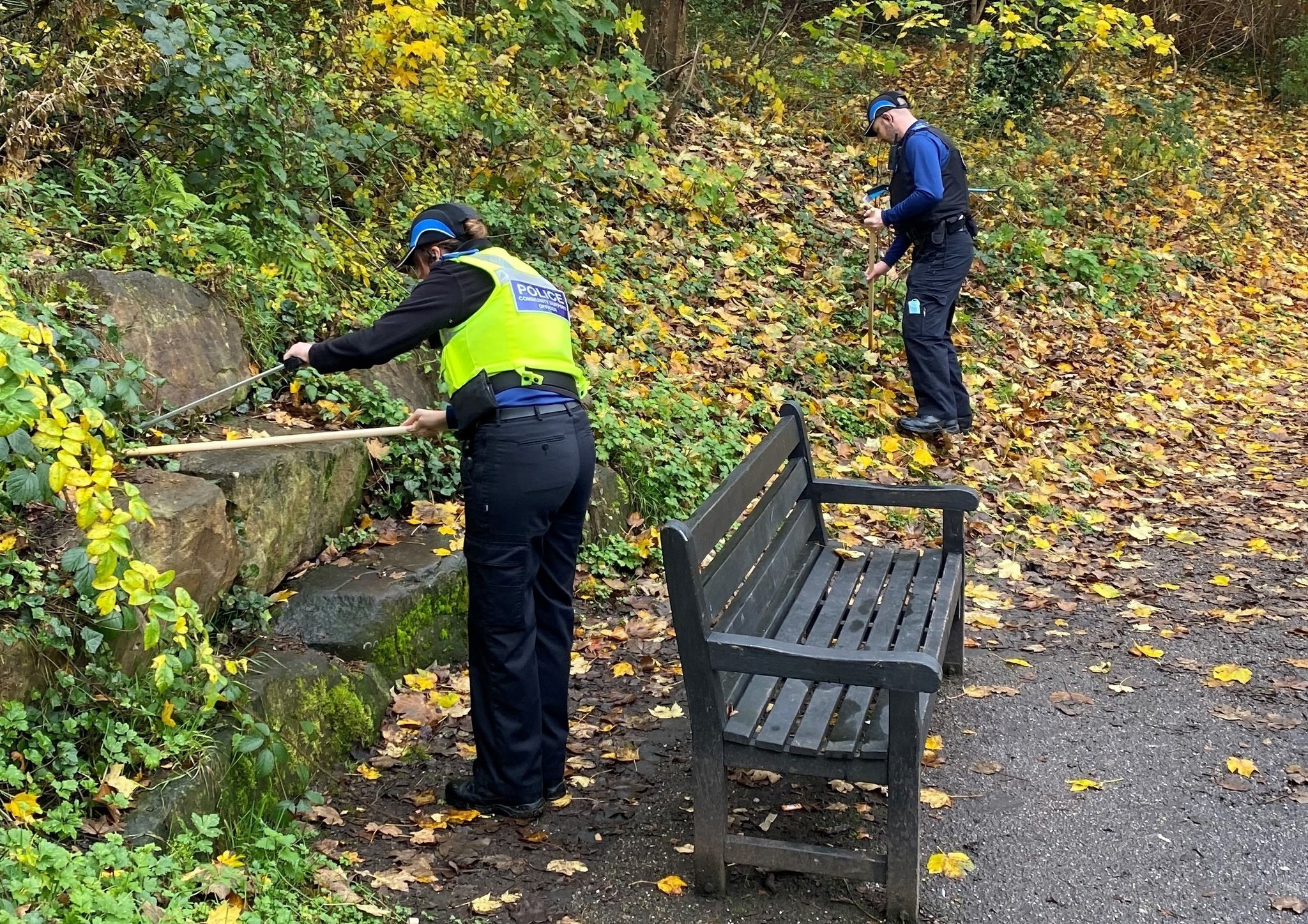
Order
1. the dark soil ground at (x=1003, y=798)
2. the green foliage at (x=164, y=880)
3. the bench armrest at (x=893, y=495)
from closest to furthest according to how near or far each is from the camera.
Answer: the green foliage at (x=164, y=880) < the dark soil ground at (x=1003, y=798) < the bench armrest at (x=893, y=495)

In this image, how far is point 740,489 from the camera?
3902 millimetres

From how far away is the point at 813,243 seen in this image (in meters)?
9.84

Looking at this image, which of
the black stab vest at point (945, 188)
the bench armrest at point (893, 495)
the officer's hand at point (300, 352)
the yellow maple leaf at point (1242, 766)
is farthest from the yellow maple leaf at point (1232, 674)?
the officer's hand at point (300, 352)

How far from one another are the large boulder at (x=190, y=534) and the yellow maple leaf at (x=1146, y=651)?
3845mm

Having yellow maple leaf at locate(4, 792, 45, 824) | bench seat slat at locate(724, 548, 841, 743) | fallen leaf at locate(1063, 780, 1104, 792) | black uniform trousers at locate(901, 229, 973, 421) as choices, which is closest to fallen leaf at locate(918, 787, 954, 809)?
fallen leaf at locate(1063, 780, 1104, 792)

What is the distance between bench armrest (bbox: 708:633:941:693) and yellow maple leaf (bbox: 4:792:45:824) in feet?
6.04

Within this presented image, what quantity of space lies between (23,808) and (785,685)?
218 cm

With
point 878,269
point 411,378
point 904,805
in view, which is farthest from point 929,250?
point 904,805

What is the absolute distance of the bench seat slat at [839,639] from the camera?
332cm

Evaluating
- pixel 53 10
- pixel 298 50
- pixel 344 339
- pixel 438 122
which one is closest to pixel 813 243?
pixel 438 122

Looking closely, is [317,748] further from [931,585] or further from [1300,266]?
[1300,266]

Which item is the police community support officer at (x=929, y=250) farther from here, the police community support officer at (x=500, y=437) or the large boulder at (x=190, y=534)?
the large boulder at (x=190, y=534)

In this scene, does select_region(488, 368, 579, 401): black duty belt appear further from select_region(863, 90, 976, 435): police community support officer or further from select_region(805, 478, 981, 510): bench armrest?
select_region(863, 90, 976, 435): police community support officer

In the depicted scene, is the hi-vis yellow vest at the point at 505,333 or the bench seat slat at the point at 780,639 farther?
the hi-vis yellow vest at the point at 505,333
